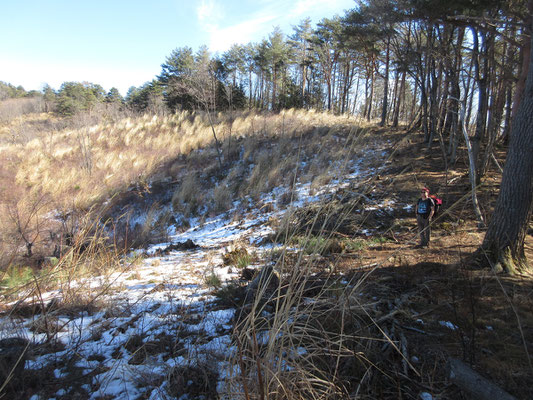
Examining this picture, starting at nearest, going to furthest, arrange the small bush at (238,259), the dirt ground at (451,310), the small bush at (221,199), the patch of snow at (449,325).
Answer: the dirt ground at (451,310) → the patch of snow at (449,325) → the small bush at (238,259) → the small bush at (221,199)

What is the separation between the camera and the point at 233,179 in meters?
10.1

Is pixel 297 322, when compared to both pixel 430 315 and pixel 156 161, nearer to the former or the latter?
pixel 430 315

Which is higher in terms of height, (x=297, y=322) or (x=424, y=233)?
(x=297, y=322)

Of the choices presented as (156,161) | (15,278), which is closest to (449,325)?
(15,278)

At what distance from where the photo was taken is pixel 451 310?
2.26m

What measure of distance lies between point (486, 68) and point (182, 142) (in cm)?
1184

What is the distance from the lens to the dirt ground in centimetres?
158

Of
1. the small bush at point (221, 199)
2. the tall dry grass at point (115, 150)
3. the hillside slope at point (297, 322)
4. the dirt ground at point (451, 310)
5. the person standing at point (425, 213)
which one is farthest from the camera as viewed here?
the tall dry grass at point (115, 150)

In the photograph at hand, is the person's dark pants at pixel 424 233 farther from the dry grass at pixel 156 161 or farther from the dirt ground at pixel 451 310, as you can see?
the dry grass at pixel 156 161

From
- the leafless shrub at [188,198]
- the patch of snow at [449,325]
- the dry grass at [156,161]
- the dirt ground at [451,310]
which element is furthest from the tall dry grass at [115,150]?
the patch of snow at [449,325]

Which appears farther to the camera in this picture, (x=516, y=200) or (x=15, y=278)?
(x=15, y=278)

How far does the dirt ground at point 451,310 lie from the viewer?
5.17 feet

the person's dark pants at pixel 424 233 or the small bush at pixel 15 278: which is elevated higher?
the person's dark pants at pixel 424 233

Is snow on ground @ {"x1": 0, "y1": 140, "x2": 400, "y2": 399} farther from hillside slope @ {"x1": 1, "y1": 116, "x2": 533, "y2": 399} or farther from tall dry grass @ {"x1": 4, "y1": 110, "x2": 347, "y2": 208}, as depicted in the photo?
tall dry grass @ {"x1": 4, "y1": 110, "x2": 347, "y2": 208}
